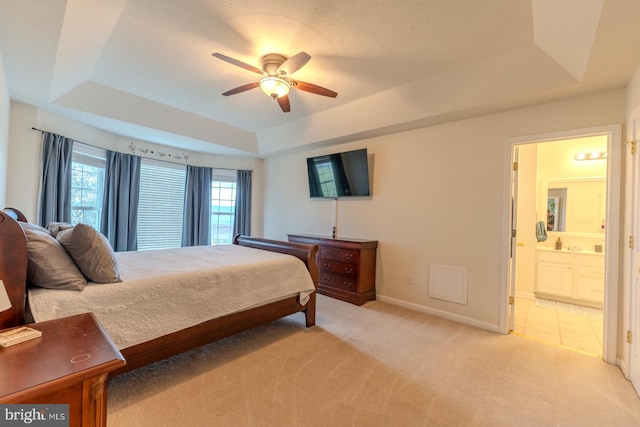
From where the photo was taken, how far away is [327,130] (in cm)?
432

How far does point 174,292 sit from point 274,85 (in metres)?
1.97

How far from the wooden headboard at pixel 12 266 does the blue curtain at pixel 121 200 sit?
347 cm

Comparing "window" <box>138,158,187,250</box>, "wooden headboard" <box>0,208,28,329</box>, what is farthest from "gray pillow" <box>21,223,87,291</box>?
"window" <box>138,158,187,250</box>

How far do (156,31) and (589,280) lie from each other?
6034mm

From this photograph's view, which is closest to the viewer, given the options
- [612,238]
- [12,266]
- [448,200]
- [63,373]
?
[63,373]

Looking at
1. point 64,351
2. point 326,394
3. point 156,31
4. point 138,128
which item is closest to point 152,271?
point 64,351

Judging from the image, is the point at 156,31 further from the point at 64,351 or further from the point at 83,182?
the point at 83,182

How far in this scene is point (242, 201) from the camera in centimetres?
604

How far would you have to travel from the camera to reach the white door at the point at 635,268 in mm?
2131

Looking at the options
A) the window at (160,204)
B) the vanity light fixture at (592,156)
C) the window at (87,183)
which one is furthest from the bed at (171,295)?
the vanity light fixture at (592,156)

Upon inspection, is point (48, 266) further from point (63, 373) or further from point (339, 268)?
point (339, 268)

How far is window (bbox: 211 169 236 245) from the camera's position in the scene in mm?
5914

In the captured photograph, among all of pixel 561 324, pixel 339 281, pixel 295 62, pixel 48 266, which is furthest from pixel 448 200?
pixel 48 266

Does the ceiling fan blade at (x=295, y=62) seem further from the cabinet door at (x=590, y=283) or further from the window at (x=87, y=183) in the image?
the cabinet door at (x=590, y=283)
